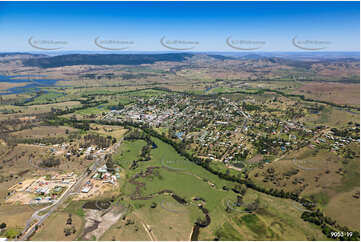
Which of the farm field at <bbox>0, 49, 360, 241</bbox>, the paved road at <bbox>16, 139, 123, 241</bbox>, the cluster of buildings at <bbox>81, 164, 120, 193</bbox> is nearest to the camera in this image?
the paved road at <bbox>16, 139, 123, 241</bbox>

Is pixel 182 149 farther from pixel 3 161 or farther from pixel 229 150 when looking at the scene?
pixel 3 161

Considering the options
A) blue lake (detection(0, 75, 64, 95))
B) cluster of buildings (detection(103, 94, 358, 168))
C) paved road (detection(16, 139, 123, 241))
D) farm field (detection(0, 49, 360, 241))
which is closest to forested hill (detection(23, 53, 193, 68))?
blue lake (detection(0, 75, 64, 95))

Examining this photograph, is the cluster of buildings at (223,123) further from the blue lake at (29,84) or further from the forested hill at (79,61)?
the forested hill at (79,61)

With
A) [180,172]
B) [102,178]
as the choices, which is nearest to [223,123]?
[180,172]

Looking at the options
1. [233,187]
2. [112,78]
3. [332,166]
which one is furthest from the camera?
[112,78]

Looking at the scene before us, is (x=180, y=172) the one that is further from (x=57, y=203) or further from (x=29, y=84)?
(x=29, y=84)

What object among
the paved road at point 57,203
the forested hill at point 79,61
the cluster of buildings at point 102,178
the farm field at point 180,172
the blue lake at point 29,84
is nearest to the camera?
the paved road at point 57,203

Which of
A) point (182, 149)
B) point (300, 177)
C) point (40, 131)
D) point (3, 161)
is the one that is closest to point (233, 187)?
point (300, 177)

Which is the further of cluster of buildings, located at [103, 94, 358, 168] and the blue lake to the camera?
the blue lake

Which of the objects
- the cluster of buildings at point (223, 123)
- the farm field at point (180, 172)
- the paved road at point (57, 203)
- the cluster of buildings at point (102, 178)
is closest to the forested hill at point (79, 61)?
the farm field at point (180, 172)

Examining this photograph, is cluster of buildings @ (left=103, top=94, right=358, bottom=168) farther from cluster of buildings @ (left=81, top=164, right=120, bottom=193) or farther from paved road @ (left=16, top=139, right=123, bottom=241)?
paved road @ (left=16, top=139, right=123, bottom=241)

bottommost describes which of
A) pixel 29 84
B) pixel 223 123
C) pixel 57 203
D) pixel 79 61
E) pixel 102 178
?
pixel 57 203
